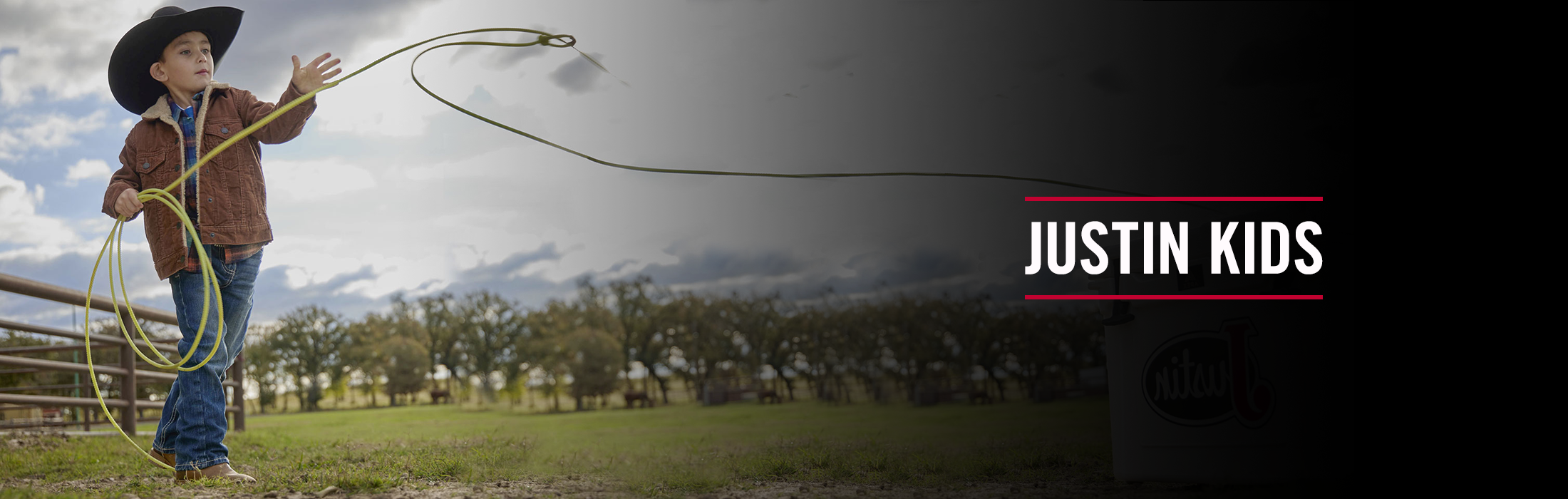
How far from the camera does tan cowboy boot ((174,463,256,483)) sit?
2.37 m

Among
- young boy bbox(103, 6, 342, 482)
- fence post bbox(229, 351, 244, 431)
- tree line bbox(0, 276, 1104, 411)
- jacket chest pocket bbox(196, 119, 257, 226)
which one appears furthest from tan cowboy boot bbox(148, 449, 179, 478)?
tree line bbox(0, 276, 1104, 411)

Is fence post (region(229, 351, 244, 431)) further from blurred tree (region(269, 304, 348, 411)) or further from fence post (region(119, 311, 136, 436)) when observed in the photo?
blurred tree (region(269, 304, 348, 411))

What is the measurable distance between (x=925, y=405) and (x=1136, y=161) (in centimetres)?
970

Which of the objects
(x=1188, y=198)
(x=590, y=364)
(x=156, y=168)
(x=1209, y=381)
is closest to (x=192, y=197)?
(x=156, y=168)

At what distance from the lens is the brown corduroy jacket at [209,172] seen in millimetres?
2381

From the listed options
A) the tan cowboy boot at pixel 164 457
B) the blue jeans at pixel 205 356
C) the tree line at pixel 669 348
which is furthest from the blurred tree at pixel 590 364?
the blue jeans at pixel 205 356

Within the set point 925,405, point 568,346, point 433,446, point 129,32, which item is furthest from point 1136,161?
point 568,346

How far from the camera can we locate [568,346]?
58.6 feet

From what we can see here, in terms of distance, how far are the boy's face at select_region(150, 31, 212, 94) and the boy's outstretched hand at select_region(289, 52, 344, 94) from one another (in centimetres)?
42

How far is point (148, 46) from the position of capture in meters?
2.47

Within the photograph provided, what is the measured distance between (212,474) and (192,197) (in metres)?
0.89

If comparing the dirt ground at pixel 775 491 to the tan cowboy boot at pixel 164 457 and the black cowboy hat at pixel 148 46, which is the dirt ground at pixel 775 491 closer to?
the tan cowboy boot at pixel 164 457

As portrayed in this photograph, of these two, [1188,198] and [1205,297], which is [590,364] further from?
[1205,297]

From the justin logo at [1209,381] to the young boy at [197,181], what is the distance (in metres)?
2.77
